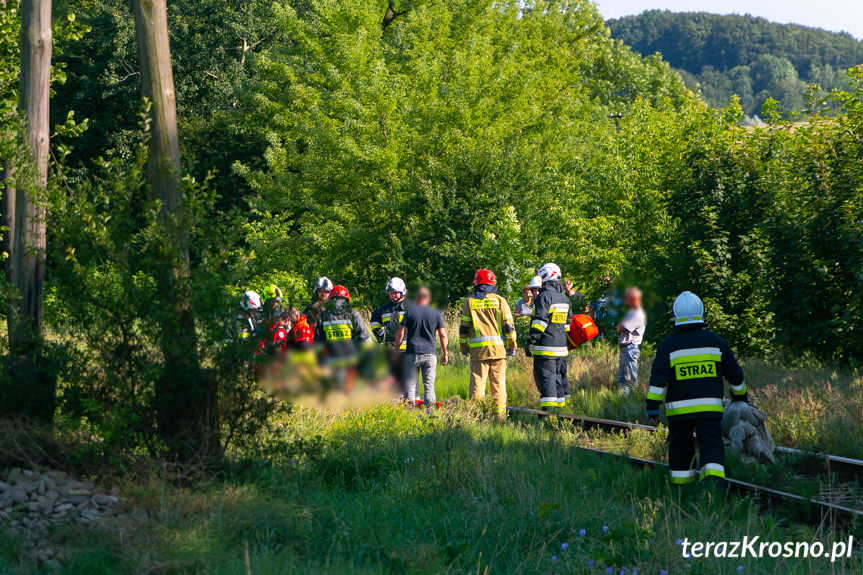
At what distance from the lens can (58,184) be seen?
7.44 m

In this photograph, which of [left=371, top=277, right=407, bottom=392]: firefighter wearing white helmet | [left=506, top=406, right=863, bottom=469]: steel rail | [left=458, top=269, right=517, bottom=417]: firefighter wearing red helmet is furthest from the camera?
[left=371, top=277, right=407, bottom=392]: firefighter wearing white helmet

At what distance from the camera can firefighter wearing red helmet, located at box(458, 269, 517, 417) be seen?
40.9 feet

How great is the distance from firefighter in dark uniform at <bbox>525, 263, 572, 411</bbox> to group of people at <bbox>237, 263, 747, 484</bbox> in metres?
0.01

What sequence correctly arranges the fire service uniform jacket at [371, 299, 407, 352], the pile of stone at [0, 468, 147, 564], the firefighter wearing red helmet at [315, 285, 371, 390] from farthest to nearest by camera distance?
the fire service uniform jacket at [371, 299, 407, 352], the firefighter wearing red helmet at [315, 285, 371, 390], the pile of stone at [0, 468, 147, 564]

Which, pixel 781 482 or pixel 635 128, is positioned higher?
pixel 635 128

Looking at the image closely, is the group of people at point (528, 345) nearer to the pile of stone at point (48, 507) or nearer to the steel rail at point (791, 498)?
the steel rail at point (791, 498)

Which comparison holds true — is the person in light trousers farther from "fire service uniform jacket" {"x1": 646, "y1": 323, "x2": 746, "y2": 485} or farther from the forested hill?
the forested hill

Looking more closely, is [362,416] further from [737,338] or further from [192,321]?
[737,338]

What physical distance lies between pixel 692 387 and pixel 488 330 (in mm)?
5057

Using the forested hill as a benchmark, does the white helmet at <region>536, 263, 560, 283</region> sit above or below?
below

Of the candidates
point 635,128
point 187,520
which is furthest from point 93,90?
point 187,520

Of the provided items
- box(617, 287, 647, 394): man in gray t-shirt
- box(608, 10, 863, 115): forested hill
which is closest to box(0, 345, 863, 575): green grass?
box(617, 287, 647, 394): man in gray t-shirt

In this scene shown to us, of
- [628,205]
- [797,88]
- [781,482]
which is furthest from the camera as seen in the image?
[797,88]

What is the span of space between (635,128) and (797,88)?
14218cm
